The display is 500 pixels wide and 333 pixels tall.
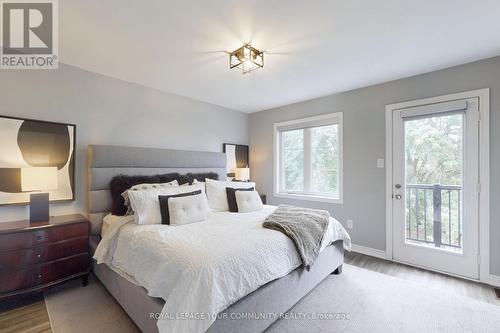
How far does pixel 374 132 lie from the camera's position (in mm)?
3277

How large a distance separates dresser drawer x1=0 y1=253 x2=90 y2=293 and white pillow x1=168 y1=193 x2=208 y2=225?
1.07 m

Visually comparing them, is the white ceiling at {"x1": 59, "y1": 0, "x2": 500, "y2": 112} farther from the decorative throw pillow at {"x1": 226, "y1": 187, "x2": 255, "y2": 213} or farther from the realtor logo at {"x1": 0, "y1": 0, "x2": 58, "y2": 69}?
the decorative throw pillow at {"x1": 226, "y1": 187, "x2": 255, "y2": 213}

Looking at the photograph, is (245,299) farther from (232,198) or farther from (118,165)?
(118,165)

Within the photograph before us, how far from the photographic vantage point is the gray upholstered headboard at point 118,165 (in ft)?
8.73

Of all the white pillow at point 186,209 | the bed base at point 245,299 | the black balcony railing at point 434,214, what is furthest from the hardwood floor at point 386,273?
the white pillow at point 186,209

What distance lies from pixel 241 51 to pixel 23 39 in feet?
6.79

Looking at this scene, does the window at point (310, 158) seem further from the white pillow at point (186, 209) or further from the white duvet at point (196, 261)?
the white pillow at point (186, 209)

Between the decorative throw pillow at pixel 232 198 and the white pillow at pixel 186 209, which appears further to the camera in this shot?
the decorative throw pillow at pixel 232 198

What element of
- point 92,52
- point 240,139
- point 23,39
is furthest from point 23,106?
point 240,139

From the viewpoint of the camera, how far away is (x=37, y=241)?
209 cm

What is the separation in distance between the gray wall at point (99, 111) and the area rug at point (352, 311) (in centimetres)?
105

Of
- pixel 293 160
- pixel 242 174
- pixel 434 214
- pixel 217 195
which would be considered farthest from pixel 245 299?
pixel 293 160

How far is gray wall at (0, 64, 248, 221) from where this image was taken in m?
2.36

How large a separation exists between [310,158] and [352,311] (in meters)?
2.57
